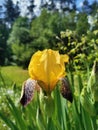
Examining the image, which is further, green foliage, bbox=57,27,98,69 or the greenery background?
green foliage, bbox=57,27,98,69

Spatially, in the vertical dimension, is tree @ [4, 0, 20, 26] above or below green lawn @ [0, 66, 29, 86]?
above

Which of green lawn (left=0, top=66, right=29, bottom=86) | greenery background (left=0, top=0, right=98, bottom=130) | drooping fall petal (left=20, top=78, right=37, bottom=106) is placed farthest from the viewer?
green lawn (left=0, top=66, right=29, bottom=86)

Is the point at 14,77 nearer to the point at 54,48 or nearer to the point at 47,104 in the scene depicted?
the point at 54,48

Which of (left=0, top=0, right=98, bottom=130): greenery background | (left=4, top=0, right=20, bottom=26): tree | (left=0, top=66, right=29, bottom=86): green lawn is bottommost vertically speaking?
(left=0, top=66, right=29, bottom=86): green lawn

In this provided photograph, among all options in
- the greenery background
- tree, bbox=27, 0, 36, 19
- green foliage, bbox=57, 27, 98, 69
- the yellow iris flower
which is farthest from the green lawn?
tree, bbox=27, 0, 36, 19

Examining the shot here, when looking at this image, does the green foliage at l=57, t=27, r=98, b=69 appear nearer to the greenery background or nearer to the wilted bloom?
the greenery background

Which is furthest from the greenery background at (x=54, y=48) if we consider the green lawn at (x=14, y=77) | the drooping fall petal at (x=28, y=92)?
the drooping fall petal at (x=28, y=92)

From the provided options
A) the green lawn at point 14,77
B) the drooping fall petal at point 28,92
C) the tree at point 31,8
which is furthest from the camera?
the tree at point 31,8

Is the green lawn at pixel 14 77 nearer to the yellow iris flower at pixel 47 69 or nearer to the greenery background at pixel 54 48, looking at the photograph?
the greenery background at pixel 54 48
